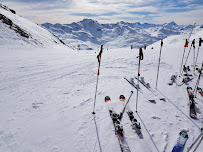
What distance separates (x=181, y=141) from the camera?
625 cm

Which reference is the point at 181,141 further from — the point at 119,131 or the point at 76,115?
the point at 76,115

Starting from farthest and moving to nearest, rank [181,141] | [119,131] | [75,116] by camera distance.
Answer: [75,116]
[119,131]
[181,141]

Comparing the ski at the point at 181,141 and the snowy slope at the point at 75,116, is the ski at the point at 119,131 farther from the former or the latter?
the ski at the point at 181,141

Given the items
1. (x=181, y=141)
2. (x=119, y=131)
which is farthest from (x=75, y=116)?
(x=181, y=141)

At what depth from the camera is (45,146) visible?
5797mm

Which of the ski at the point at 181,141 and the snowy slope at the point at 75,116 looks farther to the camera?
the snowy slope at the point at 75,116

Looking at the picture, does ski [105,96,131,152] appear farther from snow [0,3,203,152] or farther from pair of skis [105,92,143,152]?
snow [0,3,203,152]

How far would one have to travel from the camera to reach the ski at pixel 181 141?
5867mm

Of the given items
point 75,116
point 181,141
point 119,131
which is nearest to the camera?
point 181,141

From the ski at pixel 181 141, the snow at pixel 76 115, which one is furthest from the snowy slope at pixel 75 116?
the ski at pixel 181 141

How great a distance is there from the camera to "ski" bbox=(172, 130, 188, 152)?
5.87 metres

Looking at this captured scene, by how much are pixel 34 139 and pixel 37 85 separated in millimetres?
6076

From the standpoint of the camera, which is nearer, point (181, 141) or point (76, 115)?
point (181, 141)

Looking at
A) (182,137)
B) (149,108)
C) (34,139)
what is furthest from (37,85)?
(182,137)
